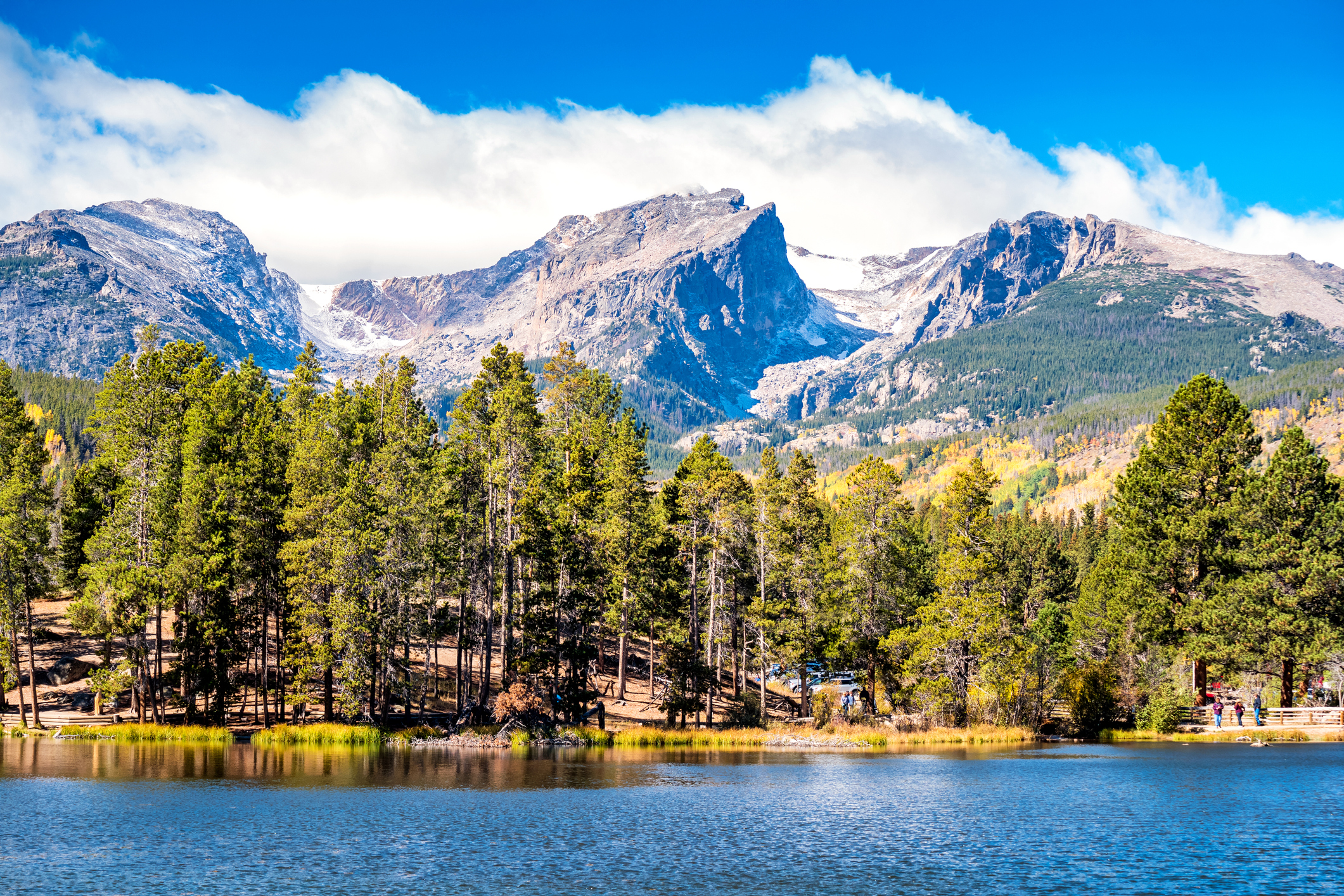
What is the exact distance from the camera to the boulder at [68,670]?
67.2 m

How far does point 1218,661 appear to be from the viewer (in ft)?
212

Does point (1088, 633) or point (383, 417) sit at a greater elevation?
point (383, 417)

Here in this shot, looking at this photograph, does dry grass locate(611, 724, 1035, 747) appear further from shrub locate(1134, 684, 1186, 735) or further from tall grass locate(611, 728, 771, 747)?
shrub locate(1134, 684, 1186, 735)

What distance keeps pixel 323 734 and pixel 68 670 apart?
21586 millimetres

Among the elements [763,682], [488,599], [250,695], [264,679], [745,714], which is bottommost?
[745,714]

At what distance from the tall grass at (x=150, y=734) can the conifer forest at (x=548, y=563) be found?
2008 millimetres

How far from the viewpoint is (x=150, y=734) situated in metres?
58.5

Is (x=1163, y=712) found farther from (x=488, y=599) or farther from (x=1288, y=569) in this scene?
(x=488, y=599)

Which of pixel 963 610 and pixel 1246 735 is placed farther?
pixel 1246 735

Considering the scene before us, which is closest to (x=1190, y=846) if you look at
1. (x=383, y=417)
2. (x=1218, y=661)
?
(x=1218, y=661)

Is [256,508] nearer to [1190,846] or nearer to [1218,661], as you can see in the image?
[1190,846]

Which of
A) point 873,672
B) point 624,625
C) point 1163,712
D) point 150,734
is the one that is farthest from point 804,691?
point 150,734

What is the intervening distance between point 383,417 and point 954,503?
39.2 meters

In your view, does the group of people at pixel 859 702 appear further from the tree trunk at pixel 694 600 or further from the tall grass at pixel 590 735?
the tall grass at pixel 590 735
